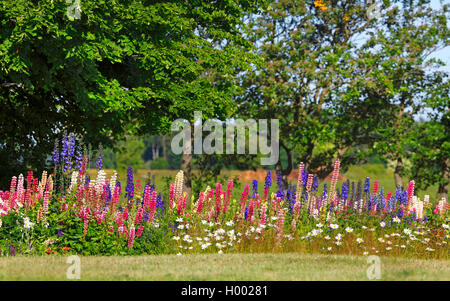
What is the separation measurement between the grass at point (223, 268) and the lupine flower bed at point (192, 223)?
93cm

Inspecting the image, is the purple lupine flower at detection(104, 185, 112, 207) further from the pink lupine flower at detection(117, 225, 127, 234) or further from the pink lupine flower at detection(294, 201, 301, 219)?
the pink lupine flower at detection(294, 201, 301, 219)

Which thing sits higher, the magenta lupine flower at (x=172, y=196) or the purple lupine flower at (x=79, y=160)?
the purple lupine flower at (x=79, y=160)

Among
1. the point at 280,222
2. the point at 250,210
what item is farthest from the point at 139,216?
the point at 280,222

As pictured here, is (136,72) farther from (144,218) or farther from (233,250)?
(233,250)

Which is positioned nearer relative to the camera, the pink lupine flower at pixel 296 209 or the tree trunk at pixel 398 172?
the pink lupine flower at pixel 296 209

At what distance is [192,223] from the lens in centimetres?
1210

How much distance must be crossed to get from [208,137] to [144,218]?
12041 mm

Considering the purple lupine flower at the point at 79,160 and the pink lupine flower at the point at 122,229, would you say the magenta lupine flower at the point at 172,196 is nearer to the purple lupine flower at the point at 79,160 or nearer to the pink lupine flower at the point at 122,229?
the pink lupine flower at the point at 122,229

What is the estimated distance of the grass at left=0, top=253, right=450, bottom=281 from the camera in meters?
8.27

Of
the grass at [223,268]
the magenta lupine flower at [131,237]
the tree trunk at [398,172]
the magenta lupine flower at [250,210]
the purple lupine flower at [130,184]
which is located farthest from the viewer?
the tree trunk at [398,172]

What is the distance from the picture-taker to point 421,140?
2330cm

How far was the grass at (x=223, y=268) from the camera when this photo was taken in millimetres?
8266

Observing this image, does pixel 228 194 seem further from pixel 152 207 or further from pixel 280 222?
pixel 152 207

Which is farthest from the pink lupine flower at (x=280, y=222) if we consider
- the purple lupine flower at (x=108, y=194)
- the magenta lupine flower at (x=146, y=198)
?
the purple lupine flower at (x=108, y=194)
